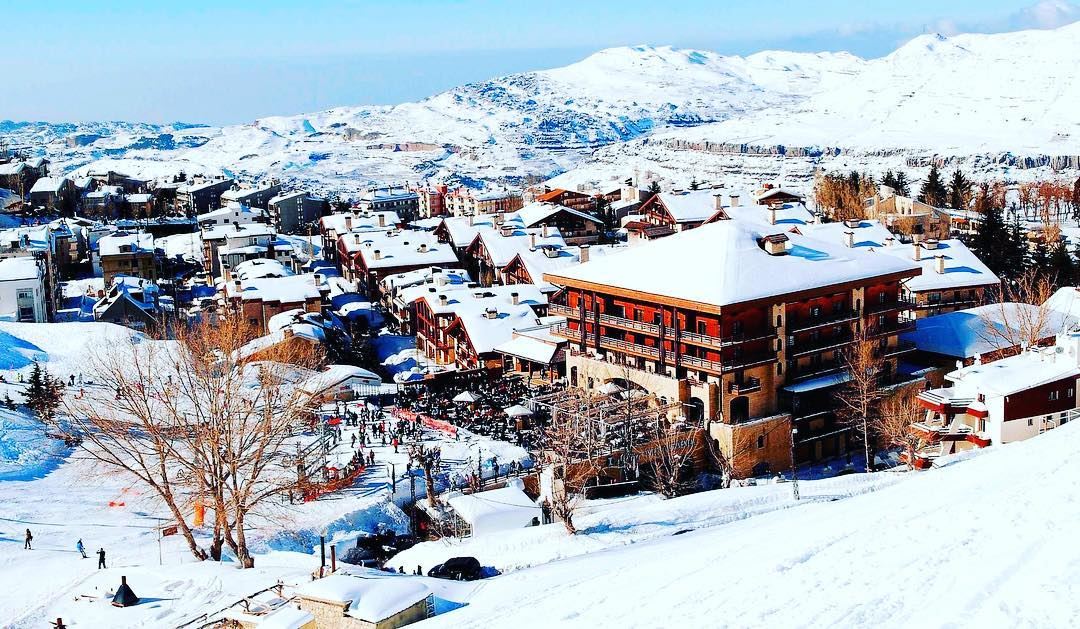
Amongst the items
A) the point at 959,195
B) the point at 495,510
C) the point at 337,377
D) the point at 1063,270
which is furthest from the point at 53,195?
the point at 495,510

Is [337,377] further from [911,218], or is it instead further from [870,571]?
[911,218]

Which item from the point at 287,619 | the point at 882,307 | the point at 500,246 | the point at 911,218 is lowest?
the point at 287,619

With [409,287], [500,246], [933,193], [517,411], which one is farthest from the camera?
[933,193]

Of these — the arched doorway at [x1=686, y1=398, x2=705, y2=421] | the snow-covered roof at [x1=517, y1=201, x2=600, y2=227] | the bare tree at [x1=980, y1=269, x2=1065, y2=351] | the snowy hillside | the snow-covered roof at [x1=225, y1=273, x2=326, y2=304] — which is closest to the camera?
the snowy hillside

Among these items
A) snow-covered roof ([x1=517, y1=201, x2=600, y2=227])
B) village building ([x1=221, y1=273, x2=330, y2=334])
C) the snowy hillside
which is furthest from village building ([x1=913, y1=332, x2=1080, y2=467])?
snow-covered roof ([x1=517, y1=201, x2=600, y2=227])

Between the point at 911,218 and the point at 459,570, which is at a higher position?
the point at 911,218

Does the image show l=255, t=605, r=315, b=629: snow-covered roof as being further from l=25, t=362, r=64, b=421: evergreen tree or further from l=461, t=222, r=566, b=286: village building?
l=461, t=222, r=566, b=286: village building
